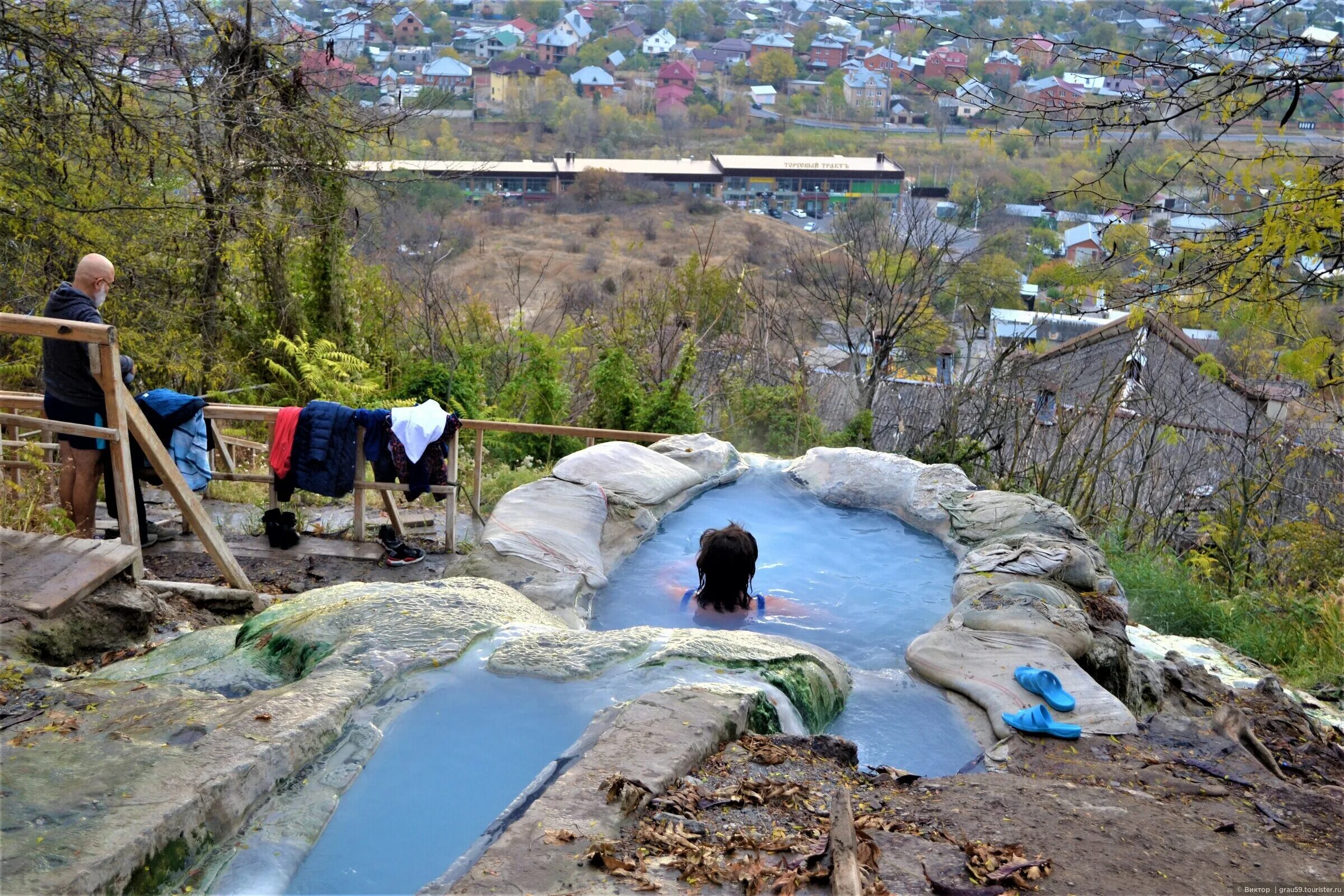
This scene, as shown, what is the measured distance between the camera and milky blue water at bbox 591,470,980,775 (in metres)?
4.81

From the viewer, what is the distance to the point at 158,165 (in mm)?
10570

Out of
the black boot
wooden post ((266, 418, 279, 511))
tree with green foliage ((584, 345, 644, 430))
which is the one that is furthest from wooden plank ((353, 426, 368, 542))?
tree with green foliage ((584, 345, 644, 430))

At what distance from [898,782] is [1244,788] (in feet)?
4.58

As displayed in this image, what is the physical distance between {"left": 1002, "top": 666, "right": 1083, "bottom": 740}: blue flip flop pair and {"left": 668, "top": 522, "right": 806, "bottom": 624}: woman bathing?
163 cm

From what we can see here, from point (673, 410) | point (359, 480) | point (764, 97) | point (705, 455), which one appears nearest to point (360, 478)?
point (359, 480)

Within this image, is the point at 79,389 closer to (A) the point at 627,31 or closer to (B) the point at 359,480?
(B) the point at 359,480

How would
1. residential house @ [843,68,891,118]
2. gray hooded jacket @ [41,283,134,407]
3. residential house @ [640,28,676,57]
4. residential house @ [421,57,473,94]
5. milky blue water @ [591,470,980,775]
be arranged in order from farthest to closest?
residential house @ [640,28,676,57]
residential house @ [843,68,891,118]
residential house @ [421,57,473,94]
gray hooded jacket @ [41,283,134,407]
milky blue water @ [591,470,980,775]

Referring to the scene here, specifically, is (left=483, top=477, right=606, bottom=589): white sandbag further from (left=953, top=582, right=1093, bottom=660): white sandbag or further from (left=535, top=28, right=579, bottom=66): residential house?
(left=535, top=28, right=579, bottom=66): residential house

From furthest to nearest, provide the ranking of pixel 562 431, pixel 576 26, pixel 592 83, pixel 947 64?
pixel 576 26, pixel 592 83, pixel 947 64, pixel 562 431

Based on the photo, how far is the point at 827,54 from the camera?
267ft

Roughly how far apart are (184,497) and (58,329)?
107 cm

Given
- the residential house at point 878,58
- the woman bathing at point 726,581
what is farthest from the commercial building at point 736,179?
the woman bathing at point 726,581

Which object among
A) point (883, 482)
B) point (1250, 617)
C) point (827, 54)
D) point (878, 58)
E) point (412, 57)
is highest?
point (827, 54)

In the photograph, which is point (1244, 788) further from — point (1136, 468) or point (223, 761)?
point (1136, 468)
